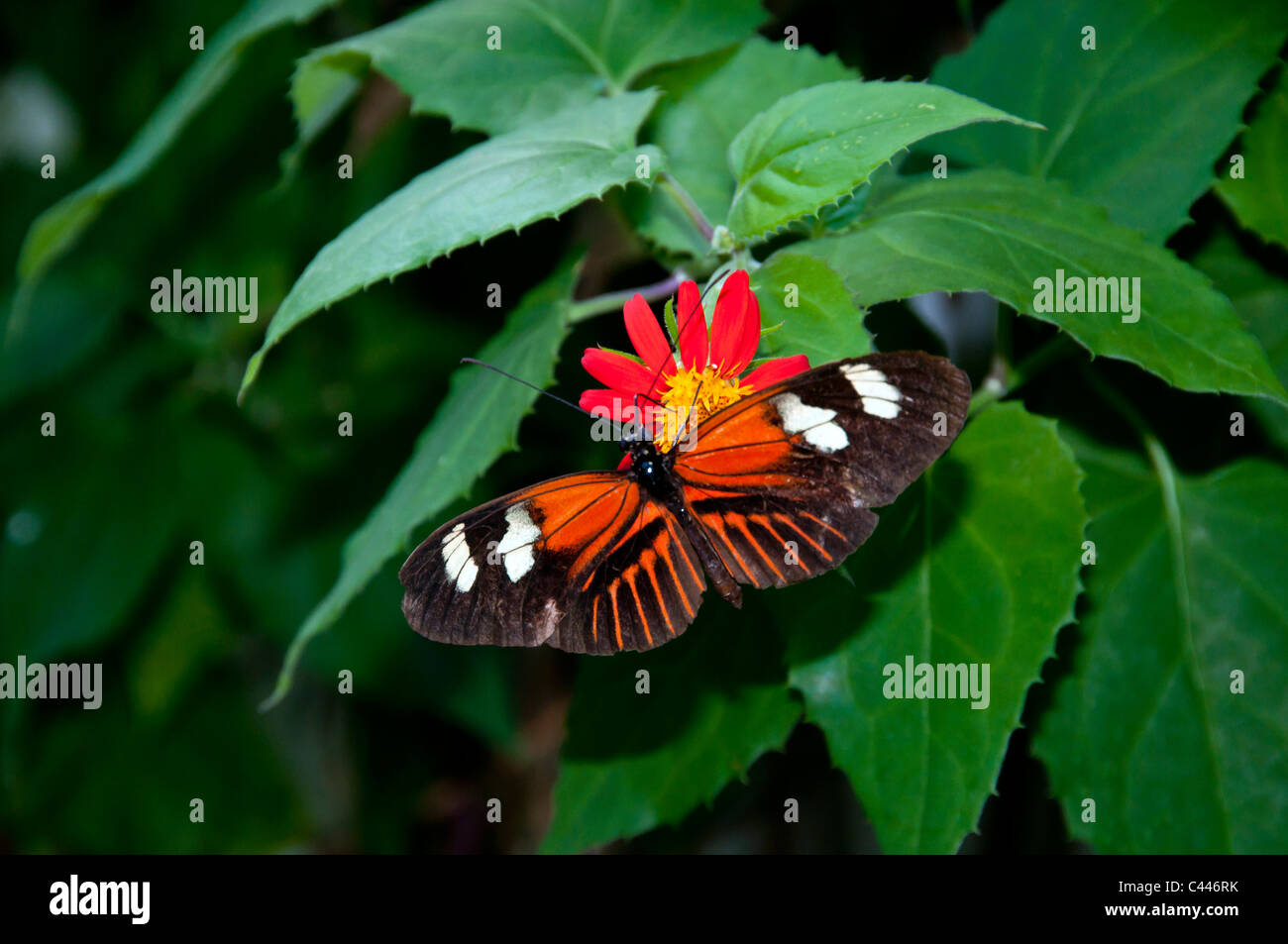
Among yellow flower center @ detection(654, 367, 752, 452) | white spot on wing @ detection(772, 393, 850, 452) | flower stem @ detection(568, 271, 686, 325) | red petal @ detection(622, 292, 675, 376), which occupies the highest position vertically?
flower stem @ detection(568, 271, 686, 325)

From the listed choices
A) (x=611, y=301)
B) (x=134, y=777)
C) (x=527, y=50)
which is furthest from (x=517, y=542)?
(x=134, y=777)

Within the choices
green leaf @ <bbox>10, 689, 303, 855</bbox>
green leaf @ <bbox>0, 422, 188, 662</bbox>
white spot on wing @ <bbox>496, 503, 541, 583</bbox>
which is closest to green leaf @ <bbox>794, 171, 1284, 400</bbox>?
white spot on wing @ <bbox>496, 503, 541, 583</bbox>

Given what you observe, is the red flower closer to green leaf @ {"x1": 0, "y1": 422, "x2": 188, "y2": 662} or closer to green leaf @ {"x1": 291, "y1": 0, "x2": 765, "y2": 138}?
green leaf @ {"x1": 291, "y1": 0, "x2": 765, "y2": 138}

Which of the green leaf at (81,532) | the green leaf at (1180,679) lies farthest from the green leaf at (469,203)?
the green leaf at (81,532)

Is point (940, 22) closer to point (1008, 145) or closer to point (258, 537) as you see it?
point (1008, 145)

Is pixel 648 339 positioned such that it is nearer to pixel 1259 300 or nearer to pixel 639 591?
pixel 639 591

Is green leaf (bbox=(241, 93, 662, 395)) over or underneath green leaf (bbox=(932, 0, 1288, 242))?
underneath

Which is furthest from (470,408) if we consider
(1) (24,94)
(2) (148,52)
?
(1) (24,94)
